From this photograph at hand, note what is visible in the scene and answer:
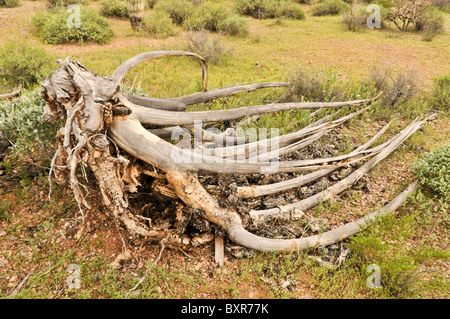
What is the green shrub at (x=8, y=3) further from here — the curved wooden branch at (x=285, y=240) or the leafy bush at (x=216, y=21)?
the curved wooden branch at (x=285, y=240)

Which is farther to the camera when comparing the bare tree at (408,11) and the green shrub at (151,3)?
the green shrub at (151,3)

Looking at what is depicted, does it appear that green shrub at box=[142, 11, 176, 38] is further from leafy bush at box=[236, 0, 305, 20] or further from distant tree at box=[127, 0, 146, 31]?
leafy bush at box=[236, 0, 305, 20]

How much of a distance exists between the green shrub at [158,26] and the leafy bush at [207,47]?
1.79m

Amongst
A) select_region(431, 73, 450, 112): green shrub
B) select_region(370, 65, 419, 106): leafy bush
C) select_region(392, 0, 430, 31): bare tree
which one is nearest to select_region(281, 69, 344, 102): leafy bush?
select_region(370, 65, 419, 106): leafy bush

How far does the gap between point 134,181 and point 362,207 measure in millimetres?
2665

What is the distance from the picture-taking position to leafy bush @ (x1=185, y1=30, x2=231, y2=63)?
23.7 feet

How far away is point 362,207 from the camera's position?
3.54m

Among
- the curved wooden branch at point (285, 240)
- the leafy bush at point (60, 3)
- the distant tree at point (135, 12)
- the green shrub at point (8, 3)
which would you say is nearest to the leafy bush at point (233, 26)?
the distant tree at point (135, 12)

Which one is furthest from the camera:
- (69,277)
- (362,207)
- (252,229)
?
(362,207)

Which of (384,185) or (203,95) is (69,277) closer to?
(203,95)

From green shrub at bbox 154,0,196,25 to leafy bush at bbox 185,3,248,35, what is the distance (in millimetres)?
332

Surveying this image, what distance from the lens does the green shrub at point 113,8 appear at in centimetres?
1032

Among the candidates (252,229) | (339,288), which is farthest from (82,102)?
(339,288)

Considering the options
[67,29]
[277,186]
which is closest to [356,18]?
[67,29]
